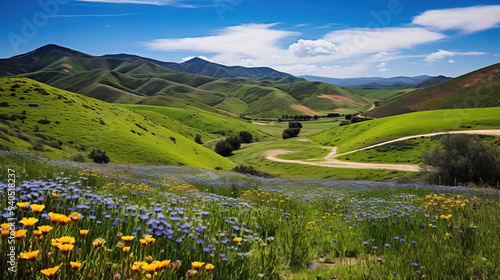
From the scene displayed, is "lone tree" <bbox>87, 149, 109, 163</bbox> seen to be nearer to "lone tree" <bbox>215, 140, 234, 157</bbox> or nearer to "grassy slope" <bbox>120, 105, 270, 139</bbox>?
"lone tree" <bbox>215, 140, 234, 157</bbox>

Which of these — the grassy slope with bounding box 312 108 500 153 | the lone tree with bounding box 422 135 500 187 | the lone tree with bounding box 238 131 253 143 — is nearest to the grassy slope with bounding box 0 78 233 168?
the lone tree with bounding box 422 135 500 187

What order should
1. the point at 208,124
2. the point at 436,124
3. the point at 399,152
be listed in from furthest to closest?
the point at 208,124 < the point at 436,124 < the point at 399,152

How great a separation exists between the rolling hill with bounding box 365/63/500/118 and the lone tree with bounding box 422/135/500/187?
7375 cm

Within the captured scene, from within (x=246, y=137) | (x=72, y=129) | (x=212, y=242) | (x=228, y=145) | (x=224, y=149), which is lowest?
(x=224, y=149)

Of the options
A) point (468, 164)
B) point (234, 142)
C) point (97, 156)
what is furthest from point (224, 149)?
point (468, 164)

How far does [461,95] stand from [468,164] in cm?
9104

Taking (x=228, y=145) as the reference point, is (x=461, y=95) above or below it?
above

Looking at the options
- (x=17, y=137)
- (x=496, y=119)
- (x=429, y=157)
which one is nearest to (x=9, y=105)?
(x=17, y=137)

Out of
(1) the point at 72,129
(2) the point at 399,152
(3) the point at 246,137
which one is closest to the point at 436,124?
(2) the point at 399,152

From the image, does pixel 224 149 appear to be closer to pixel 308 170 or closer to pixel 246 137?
pixel 246 137

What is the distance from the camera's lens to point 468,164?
27.0 metres

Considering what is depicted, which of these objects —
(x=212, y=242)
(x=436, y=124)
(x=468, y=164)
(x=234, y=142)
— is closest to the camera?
(x=212, y=242)

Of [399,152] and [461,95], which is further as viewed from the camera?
[461,95]

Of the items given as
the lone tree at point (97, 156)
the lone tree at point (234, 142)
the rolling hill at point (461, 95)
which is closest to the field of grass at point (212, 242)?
the lone tree at point (97, 156)
